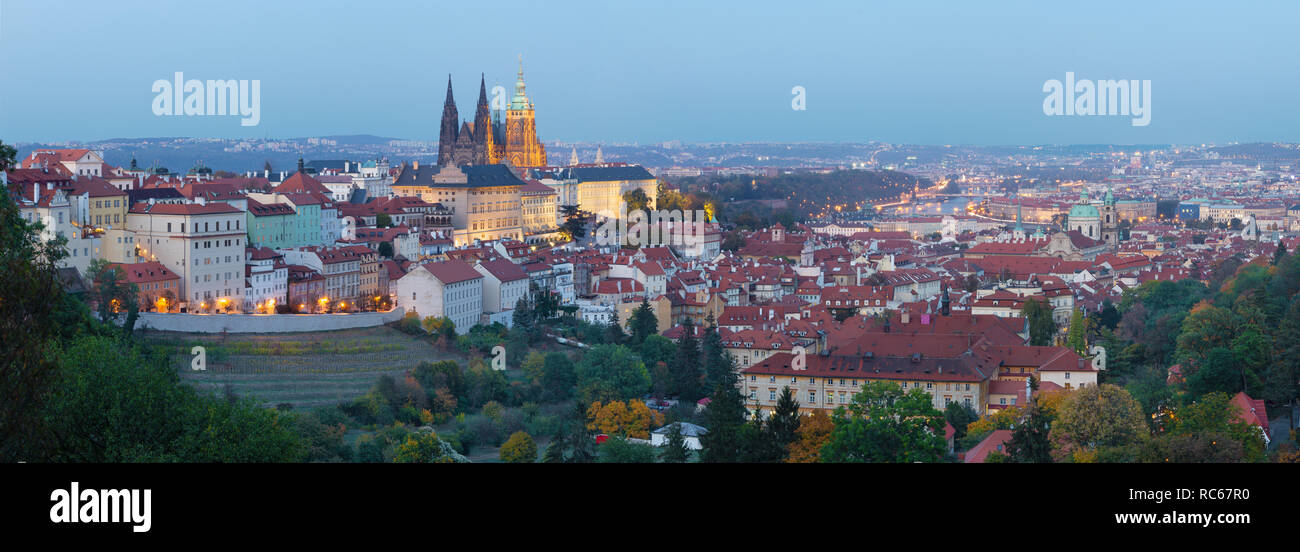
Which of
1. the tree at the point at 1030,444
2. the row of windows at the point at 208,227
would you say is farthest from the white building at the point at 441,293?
the tree at the point at 1030,444

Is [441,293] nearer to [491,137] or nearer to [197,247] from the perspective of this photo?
[197,247]

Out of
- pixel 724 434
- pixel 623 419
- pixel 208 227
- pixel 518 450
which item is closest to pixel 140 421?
pixel 724 434

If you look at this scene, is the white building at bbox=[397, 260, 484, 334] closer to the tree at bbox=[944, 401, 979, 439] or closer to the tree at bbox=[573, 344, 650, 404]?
the tree at bbox=[573, 344, 650, 404]

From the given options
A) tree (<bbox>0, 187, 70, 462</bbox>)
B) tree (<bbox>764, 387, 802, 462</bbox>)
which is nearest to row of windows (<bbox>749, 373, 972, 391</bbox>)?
tree (<bbox>764, 387, 802, 462</bbox>)

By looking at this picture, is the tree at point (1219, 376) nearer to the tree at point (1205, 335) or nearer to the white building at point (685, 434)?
the tree at point (1205, 335)

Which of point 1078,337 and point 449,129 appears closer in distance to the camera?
point 1078,337

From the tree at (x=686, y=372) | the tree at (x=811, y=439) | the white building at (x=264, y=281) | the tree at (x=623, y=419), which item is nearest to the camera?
the tree at (x=811, y=439)

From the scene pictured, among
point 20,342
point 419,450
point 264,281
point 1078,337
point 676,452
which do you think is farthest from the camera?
point 1078,337

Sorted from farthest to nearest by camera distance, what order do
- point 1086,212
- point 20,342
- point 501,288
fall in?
point 1086,212 → point 501,288 → point 20,342
